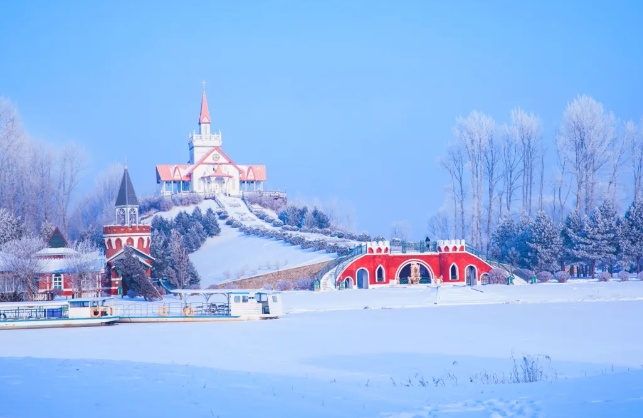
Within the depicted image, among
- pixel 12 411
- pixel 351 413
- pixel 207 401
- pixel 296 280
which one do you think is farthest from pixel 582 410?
pixel 296 280

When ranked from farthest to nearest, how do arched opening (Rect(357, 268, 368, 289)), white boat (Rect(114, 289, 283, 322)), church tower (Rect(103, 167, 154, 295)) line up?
arched opening (Rect(357, 268, 368, 289)) → church tower (Rect(103, 167, 154, 295)) → white boat (Rect(114, 289, 283, 322))

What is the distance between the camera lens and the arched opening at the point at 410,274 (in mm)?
44750

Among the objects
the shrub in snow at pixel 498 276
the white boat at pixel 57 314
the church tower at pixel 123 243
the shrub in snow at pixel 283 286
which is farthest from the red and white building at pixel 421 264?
the white boat at pixel 57 314

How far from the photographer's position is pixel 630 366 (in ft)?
51.0

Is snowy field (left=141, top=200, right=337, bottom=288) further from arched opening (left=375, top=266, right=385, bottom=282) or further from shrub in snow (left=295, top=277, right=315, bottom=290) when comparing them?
arched opening (left=375, top=266, right=385, bottom=282)

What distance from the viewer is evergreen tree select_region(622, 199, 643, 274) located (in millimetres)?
44812

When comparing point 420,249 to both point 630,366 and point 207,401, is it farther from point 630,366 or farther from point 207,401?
point 207,401

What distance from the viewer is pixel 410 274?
149ft

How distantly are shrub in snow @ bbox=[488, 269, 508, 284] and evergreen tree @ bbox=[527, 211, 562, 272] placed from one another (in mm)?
4198

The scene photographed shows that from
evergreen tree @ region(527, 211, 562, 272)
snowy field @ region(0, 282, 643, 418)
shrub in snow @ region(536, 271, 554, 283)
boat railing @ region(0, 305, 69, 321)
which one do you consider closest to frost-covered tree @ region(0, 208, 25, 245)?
boat railing @ region(0, 305, 69, 321)

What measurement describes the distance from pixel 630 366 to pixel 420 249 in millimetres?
29734

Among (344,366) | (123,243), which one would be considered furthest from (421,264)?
(344,366)

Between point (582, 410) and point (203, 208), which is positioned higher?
point (203, 208)

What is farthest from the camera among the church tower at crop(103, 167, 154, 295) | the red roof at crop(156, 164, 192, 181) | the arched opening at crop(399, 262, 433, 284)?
the red roof at crop(156, 164, 192, 181)
